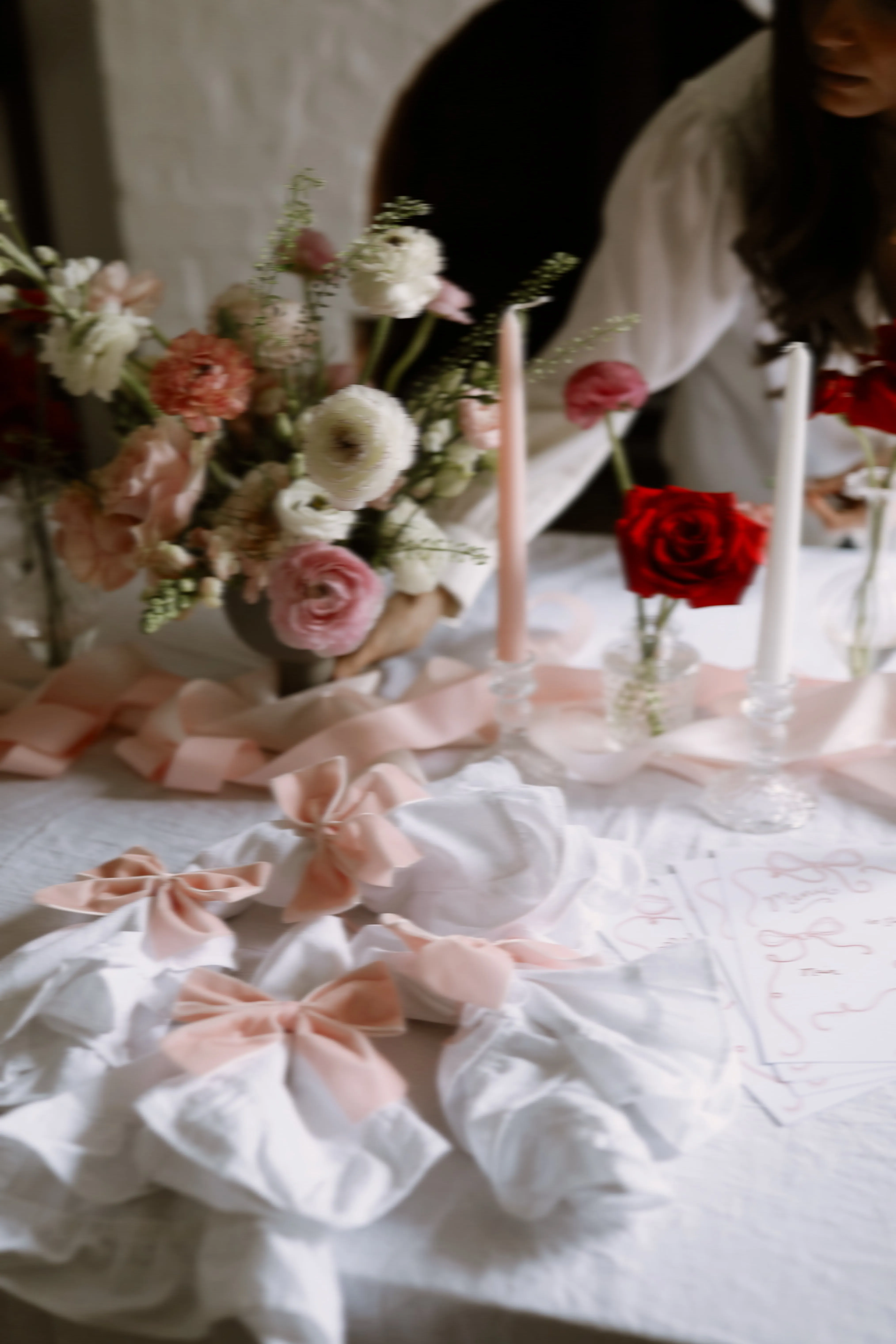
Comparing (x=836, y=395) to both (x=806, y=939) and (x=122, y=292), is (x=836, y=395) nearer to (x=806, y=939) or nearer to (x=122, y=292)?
(x=806, y=939)

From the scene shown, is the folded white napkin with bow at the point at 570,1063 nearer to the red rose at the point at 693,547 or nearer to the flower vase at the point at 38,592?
the red rose at the point at 693,547

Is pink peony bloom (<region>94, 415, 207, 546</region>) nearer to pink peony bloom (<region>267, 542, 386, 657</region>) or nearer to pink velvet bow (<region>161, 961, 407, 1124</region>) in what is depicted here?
pink peony bloom (<region>267, 542, 386, 657</region>)

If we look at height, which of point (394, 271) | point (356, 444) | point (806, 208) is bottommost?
point (356, 444)

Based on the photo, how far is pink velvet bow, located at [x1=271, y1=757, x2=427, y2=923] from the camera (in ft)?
1.97

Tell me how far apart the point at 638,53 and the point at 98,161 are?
1.10m

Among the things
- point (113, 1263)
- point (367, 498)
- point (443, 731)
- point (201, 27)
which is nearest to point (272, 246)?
point (367, 498)

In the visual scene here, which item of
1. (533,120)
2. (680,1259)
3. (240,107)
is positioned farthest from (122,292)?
(533,120)

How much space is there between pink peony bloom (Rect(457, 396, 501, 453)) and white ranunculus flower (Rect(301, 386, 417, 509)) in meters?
0.12

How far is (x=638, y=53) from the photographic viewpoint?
1.90 m

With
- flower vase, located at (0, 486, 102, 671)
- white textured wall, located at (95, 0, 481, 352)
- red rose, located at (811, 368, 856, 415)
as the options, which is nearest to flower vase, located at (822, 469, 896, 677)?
red rose, located at (811, 368, 856, 415)

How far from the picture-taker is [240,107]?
6.28 ft

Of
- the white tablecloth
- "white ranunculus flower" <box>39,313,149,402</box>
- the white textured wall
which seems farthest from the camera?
the white textured wall

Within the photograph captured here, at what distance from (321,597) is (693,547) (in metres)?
0.26

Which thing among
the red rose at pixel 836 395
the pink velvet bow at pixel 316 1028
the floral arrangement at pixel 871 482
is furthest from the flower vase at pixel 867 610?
the pink velvet bow at pixel 316 1028
